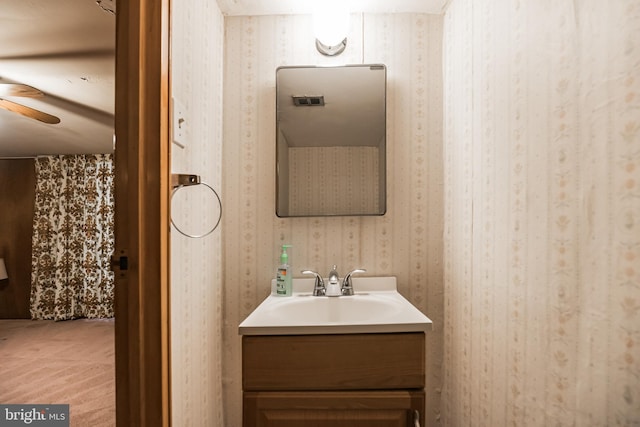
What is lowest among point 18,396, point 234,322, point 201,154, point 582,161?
point 18,396

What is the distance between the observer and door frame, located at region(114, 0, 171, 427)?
0.80m

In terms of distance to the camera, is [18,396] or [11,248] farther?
[11,248]

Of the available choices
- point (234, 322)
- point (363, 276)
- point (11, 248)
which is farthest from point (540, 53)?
point (11, 248)

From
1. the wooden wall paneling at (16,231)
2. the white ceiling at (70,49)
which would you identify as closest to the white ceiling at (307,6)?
the white ceiling at (70,49)

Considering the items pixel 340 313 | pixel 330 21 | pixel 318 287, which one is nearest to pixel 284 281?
pixel 318 287

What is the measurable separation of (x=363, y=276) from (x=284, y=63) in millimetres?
1039

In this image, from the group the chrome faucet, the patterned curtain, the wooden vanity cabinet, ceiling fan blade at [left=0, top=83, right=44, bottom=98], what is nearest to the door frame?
the wooden vanity cabinet

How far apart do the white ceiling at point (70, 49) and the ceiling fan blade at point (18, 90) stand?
0.19 metres

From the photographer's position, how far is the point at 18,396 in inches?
84.4

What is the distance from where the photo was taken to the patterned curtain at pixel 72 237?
3980 millimetres

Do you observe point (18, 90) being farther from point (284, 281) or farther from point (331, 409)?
point (331, 409)

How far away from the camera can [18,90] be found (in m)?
1.83

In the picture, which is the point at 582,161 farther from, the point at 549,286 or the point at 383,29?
the point at 383,29

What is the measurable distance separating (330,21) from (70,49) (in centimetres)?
144
